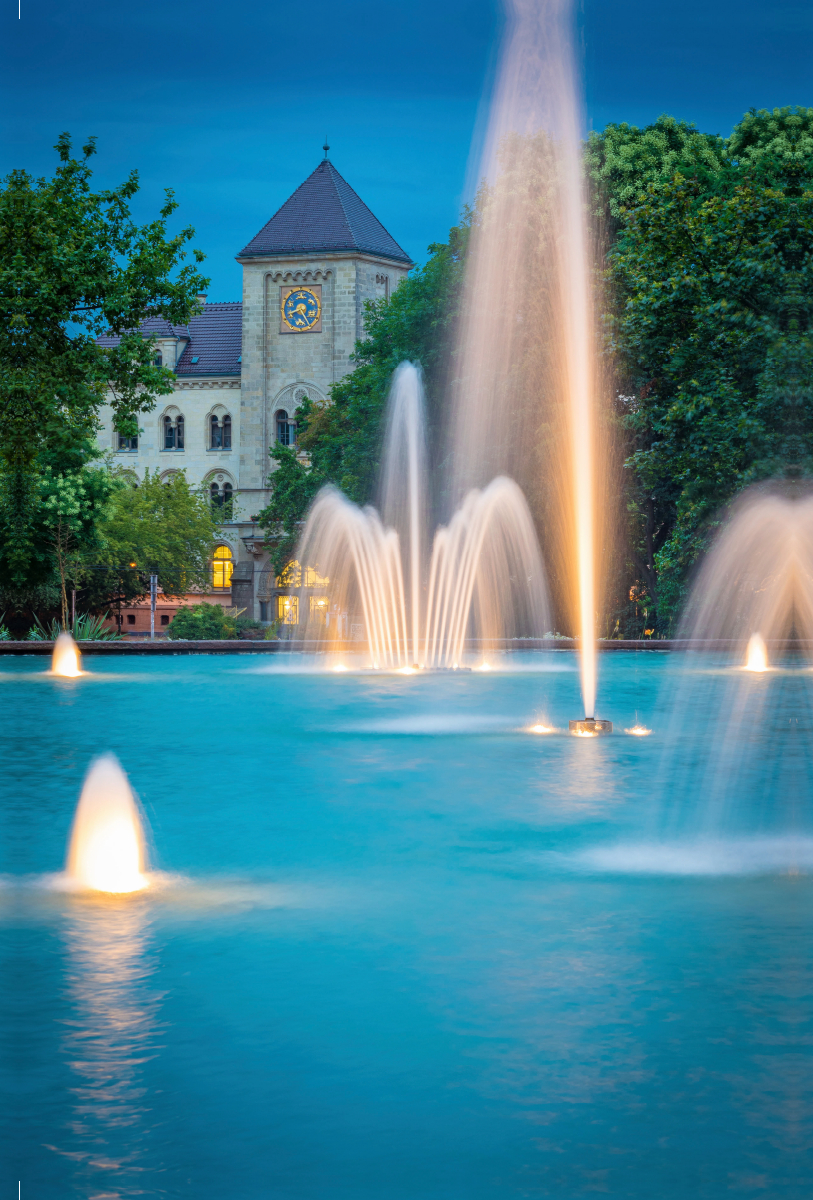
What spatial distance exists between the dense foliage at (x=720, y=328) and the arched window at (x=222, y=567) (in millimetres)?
44597

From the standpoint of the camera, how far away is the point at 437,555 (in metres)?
39.3

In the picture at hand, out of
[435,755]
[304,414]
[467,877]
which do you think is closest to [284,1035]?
[467,877]

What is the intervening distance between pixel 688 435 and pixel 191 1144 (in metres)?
25.7

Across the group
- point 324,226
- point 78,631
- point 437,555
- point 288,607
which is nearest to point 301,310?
point 324,226

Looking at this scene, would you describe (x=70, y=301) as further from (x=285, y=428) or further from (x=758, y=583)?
(x=285, y=428)

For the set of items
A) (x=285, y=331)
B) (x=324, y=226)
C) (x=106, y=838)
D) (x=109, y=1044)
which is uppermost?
(x=324, y=226)

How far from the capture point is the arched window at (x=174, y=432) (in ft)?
262

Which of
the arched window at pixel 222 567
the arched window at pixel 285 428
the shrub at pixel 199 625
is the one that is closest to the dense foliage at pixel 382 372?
the shrub at pixel 199 625

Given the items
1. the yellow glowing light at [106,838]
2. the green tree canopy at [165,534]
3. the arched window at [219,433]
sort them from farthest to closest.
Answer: the arched window at [219,433] → the green tree canopy at [165,534] → the yellow glowing light at [106,838]

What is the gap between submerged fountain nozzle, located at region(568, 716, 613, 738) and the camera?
16.0 meters

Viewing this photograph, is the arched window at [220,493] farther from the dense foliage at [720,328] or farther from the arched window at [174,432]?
the dense foliage at [720,328]

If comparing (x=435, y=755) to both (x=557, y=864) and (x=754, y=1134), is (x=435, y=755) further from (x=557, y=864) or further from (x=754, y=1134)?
(x=754, y=1134)

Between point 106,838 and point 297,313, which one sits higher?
point 297,313

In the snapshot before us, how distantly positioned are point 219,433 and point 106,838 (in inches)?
2847
